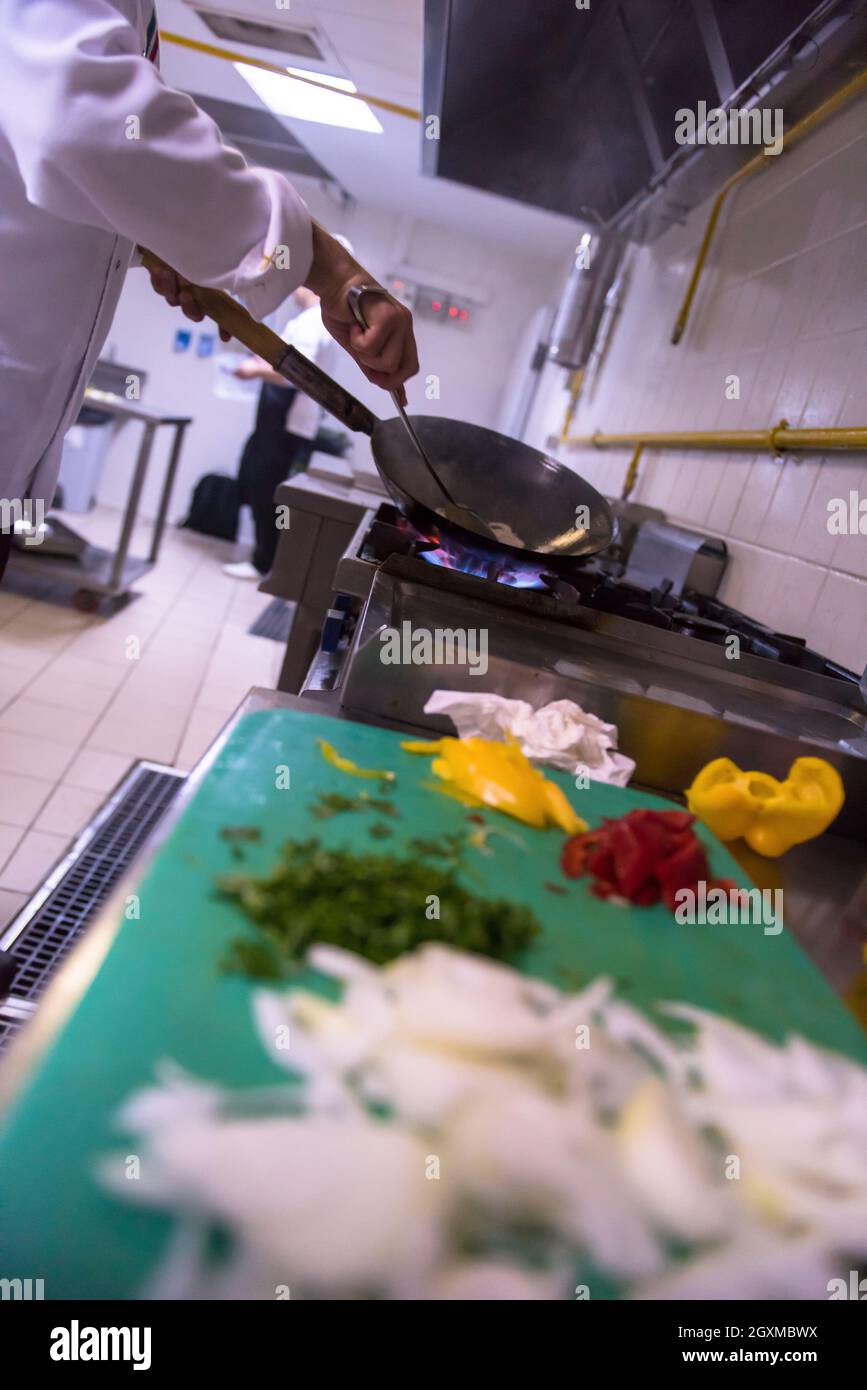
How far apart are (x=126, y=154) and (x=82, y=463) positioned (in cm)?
393

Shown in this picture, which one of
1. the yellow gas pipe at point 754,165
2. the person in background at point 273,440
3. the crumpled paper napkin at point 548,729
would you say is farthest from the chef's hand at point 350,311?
the person in background at point 273,440

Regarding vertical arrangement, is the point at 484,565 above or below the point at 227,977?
above

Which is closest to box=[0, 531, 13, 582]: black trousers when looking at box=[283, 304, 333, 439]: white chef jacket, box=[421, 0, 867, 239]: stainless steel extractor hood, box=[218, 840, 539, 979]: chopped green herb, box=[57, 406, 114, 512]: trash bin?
box=[218, 840, 539, 979]: chopped green herb

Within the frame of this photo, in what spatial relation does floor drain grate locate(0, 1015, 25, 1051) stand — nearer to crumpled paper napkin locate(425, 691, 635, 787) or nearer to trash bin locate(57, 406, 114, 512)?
crumpled paper napkin locate(425, 691, 635, 787)

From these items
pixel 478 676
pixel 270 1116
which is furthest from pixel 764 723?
pixel 270 1116

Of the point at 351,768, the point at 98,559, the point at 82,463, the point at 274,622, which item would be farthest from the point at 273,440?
the point at 351,768

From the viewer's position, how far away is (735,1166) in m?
Answer: 0.48

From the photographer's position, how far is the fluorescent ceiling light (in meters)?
4.16

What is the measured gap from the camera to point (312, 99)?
14.6 ft

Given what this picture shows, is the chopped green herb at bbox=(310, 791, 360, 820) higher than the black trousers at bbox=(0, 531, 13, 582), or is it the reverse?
the chopped green herb at bbox=(310, 791, 360, 820)

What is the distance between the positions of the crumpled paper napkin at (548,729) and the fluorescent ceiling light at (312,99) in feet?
13.3

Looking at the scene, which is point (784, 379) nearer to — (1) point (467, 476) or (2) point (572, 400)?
(1) point (467, 476)

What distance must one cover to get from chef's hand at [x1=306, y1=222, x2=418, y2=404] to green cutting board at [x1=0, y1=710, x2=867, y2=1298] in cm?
54
